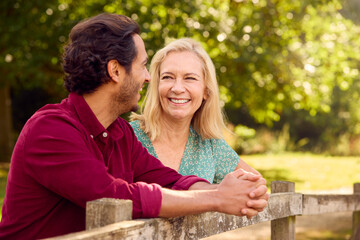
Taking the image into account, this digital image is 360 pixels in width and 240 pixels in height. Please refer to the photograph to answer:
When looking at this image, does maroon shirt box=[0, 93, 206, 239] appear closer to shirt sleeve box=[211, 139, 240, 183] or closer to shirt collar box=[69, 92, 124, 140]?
shirt collar box=[69, 92, 124, 140]

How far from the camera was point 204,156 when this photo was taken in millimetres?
3605

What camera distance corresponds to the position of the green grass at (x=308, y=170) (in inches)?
456

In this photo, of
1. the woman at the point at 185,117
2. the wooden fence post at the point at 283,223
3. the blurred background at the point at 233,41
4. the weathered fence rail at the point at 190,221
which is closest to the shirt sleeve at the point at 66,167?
the weathered fence rail at the point at 190,221

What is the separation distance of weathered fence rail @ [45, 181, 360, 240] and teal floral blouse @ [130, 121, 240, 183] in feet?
1.71

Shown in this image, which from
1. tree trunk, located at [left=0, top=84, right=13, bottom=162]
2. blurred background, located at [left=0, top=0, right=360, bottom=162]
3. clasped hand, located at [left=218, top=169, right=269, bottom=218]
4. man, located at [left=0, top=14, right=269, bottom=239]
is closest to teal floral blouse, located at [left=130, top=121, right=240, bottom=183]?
man, located at [left=0, top=14, right=269, bottom=239]

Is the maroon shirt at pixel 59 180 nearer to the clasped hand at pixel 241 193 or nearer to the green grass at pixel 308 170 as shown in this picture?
the clasped hand at pixel 241 193

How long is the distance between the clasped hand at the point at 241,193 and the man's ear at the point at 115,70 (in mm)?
633

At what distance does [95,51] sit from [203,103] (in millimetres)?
1709

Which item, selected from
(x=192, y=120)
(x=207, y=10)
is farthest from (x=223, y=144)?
(x=207, y=10)

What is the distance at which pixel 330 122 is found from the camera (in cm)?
2114

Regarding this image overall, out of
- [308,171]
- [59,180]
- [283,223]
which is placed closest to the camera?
[59,180]

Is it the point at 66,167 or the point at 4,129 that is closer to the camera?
the point at 66,167

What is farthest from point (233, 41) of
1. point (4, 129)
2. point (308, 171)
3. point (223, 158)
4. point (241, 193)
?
point (241, 193)

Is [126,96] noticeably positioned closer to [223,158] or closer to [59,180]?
[59,180]
